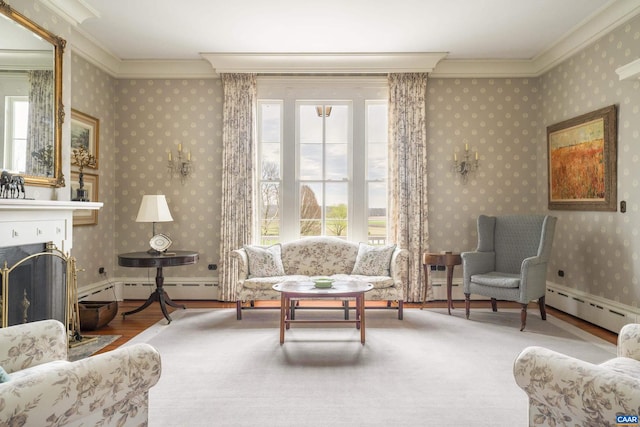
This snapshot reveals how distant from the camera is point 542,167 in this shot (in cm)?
595

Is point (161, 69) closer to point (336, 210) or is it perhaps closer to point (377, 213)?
point (336, 210)

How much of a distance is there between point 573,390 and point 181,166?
5.59m

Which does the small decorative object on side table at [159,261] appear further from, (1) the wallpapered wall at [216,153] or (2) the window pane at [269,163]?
(2) the window pane at [269,163]

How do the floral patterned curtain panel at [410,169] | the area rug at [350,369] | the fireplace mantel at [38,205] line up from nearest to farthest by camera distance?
the area rug at [350,369] < the fireplace mantel at [38,205] < the floral patterned curtain panel at [410,169]

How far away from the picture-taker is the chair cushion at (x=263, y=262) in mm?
5312

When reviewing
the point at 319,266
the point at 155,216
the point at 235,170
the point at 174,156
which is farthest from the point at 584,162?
the point at 174,156

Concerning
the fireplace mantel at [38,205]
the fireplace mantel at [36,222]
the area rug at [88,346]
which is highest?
the fireplace mantel at [38,205]

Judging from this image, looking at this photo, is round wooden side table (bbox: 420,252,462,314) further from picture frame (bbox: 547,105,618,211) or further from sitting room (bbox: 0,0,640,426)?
picture frame (bbox: 547,105,618,211)

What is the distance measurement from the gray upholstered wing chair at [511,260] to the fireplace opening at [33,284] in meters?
4.51

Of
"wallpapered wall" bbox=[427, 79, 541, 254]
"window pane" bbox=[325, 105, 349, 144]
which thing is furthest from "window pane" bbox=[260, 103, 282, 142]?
"wallpapered wall" bbox=[427, 79, 541, 254]

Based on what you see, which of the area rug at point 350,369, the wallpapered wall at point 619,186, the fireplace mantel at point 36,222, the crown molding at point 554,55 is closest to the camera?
the area rug at point 350,369

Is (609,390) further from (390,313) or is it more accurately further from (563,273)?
(563,273)

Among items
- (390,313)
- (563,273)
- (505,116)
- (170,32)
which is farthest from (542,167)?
(170,32)

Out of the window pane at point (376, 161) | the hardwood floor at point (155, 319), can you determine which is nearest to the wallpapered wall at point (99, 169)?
the hardwood floor at point (155, 319)
